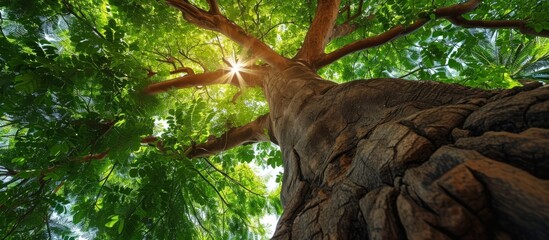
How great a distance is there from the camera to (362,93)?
1678mm

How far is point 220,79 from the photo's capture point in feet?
14.8

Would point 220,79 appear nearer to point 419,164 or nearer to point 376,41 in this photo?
point 376,41

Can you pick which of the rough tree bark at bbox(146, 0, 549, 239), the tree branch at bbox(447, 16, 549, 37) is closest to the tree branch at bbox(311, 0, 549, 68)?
the tree branch at bbox(447, 16, 549, 37)

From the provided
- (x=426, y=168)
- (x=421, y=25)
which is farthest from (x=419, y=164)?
(x=421, y=25)

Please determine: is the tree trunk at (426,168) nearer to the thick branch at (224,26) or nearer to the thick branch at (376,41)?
the thick branch at (376,41)

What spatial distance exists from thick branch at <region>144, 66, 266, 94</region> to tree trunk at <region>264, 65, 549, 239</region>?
2848 millimetres

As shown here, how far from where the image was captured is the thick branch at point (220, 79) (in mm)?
4199

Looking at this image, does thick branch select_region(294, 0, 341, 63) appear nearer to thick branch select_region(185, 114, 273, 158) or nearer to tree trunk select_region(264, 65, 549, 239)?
thick branch select_region(185, 114, 273, 158)

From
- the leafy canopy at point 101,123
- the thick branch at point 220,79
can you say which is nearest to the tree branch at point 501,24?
the leafy canopy at point 101,123

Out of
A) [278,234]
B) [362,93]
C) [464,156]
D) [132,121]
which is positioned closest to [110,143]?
[132,121]

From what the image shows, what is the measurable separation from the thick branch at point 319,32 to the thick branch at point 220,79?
2.61ft

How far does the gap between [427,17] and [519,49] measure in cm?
941

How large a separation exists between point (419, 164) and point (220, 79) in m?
3.96

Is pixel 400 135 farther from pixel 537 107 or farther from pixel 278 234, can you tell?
pixel 278 234
